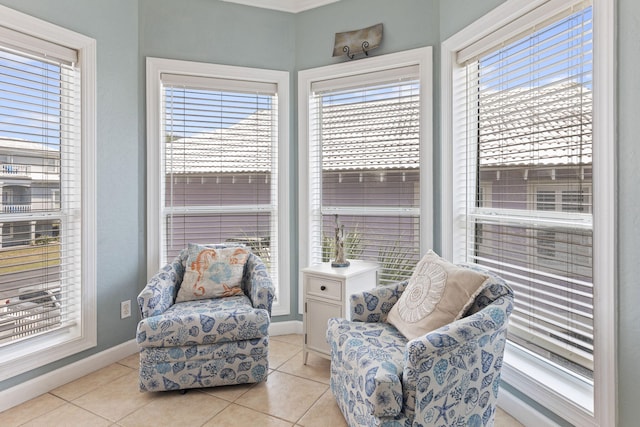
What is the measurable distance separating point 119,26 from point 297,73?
1.35 meters

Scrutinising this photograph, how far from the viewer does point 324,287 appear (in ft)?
8.50

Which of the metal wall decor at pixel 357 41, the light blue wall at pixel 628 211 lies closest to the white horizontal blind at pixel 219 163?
the metal wall decor at pixel 357 41

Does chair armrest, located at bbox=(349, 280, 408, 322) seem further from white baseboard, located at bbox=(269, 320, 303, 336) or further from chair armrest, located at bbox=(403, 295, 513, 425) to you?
white baseboard, located at bbox=(269, 320, 303, 336)

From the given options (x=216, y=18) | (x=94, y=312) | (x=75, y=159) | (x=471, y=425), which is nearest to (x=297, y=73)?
(x=216, y=18)

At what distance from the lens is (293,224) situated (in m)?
3.25

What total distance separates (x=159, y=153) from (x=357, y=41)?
177 cm

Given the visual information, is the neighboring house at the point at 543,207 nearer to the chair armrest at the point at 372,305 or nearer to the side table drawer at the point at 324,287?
the chair armrest at the point at 372,305

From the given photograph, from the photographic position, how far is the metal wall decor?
2.82 m

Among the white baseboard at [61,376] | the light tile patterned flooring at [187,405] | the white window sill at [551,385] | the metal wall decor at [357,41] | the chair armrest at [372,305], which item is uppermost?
the metal wall decor at [357,41]

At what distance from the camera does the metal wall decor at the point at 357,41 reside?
282 centimetres

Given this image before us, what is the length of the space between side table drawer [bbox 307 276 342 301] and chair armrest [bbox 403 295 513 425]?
3.20ft

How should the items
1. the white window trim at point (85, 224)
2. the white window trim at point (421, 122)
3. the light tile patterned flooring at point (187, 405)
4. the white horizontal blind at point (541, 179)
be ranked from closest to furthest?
the white horizontal blind at point (541, 179)
the light tile patterned flooring at point (187, 405)
the white window trim at point (85, 224)
the white window trim at point (421, 122)

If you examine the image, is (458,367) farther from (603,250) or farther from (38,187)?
(38,187)

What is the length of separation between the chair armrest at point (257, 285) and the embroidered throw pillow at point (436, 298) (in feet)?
2.63
